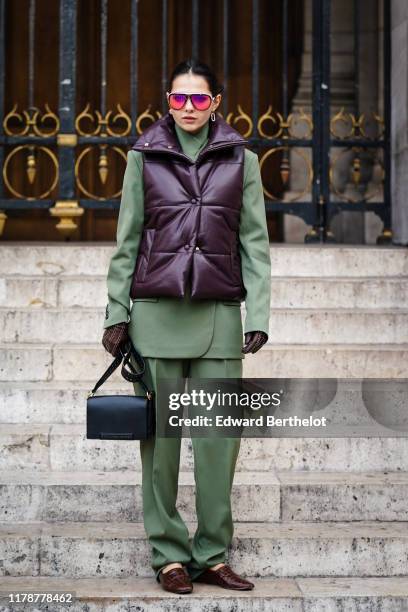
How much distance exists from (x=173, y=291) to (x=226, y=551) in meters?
1.14

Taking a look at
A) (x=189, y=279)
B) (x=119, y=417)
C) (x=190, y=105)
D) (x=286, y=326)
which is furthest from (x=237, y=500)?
(x=190, y=105)

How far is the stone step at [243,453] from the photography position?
5.51 m

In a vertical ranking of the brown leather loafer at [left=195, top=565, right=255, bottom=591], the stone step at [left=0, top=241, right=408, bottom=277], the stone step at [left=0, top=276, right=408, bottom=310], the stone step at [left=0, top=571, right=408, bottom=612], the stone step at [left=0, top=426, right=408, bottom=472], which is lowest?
the stone step at [left=0, top=571, right=408, bottom=612]

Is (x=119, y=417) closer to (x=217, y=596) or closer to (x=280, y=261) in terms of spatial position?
(x=217, y=596)

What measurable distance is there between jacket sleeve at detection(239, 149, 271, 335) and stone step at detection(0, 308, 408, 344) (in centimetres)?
204

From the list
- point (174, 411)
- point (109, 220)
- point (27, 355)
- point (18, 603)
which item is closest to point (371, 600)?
point (174, 411)

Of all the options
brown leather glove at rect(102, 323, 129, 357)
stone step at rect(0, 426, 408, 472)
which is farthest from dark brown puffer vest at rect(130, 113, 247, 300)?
stone step at rect(0, 426, 408, 472)

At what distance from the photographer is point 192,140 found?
4.54 metres

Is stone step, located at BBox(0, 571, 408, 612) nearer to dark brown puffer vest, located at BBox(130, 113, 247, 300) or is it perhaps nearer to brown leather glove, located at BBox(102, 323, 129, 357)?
brown leather glove, located at BBox(102, 323, 129, 357)

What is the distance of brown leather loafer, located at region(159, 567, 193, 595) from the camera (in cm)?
447

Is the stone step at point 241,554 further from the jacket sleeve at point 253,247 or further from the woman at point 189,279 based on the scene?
the jacket sleeve at point 253,247

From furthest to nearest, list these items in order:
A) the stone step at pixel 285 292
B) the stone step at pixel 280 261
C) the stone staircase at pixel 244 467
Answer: the stone step at pixel 280 261 < the stone step at pixel 285 292 < the stone staircase at pixel 244 467

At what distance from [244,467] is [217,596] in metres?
1.16

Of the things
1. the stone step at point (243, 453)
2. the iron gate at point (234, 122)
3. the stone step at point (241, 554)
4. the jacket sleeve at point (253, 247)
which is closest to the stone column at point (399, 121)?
the iron gate at point (234, 122)
